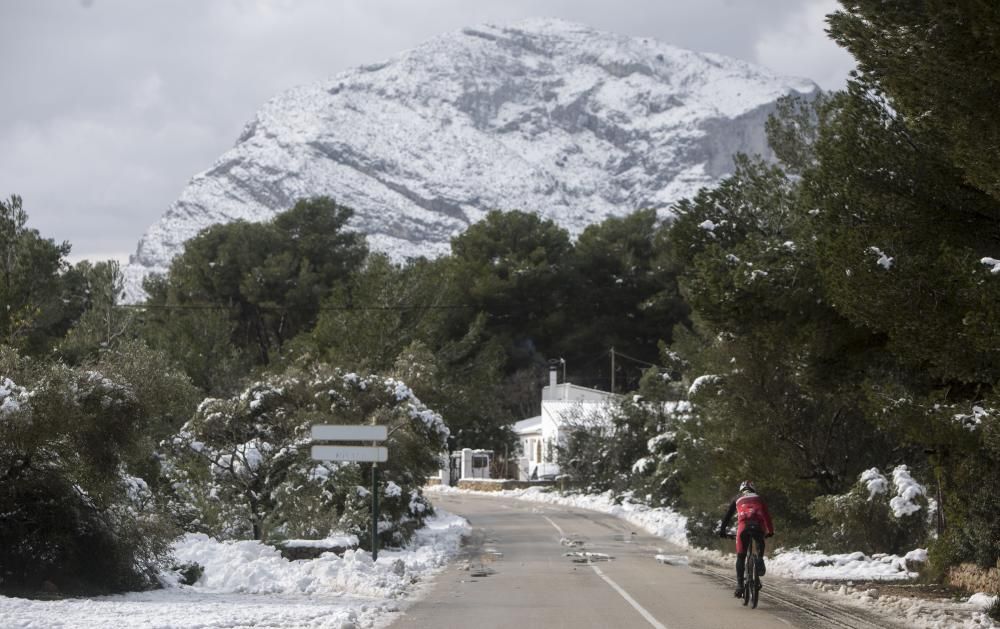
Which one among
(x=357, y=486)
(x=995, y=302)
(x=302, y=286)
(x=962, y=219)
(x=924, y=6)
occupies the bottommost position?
(x=357, y=486)

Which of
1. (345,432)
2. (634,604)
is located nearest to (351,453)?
(345,432)

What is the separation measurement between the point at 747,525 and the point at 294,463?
1192 cm

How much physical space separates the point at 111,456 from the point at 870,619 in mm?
9661

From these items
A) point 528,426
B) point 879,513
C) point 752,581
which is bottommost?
point 752,581

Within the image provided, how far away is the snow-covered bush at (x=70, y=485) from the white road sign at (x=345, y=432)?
186 inches

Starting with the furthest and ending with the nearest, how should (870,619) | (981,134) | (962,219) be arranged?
1. (962,219)
2. (870,619)
3. (981,134)

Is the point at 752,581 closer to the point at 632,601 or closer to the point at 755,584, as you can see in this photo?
the point at 755,584

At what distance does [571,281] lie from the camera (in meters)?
75.4

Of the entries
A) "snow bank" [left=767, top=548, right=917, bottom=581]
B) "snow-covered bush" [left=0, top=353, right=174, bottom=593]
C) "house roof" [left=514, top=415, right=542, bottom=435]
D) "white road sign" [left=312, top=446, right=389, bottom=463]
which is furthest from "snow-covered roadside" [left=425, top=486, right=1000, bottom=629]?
"house roof" [left=514, top=415, right=542, bottom=435]

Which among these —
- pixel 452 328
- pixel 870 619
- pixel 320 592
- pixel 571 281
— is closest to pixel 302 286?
pixel 452 328

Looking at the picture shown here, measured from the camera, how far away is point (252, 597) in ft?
55.2

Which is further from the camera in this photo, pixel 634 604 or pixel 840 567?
pixel 840 567

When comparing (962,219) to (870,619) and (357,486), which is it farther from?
(357,486)

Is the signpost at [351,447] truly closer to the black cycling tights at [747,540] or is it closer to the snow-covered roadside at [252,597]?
the snow-covered roadside at [252,597]
